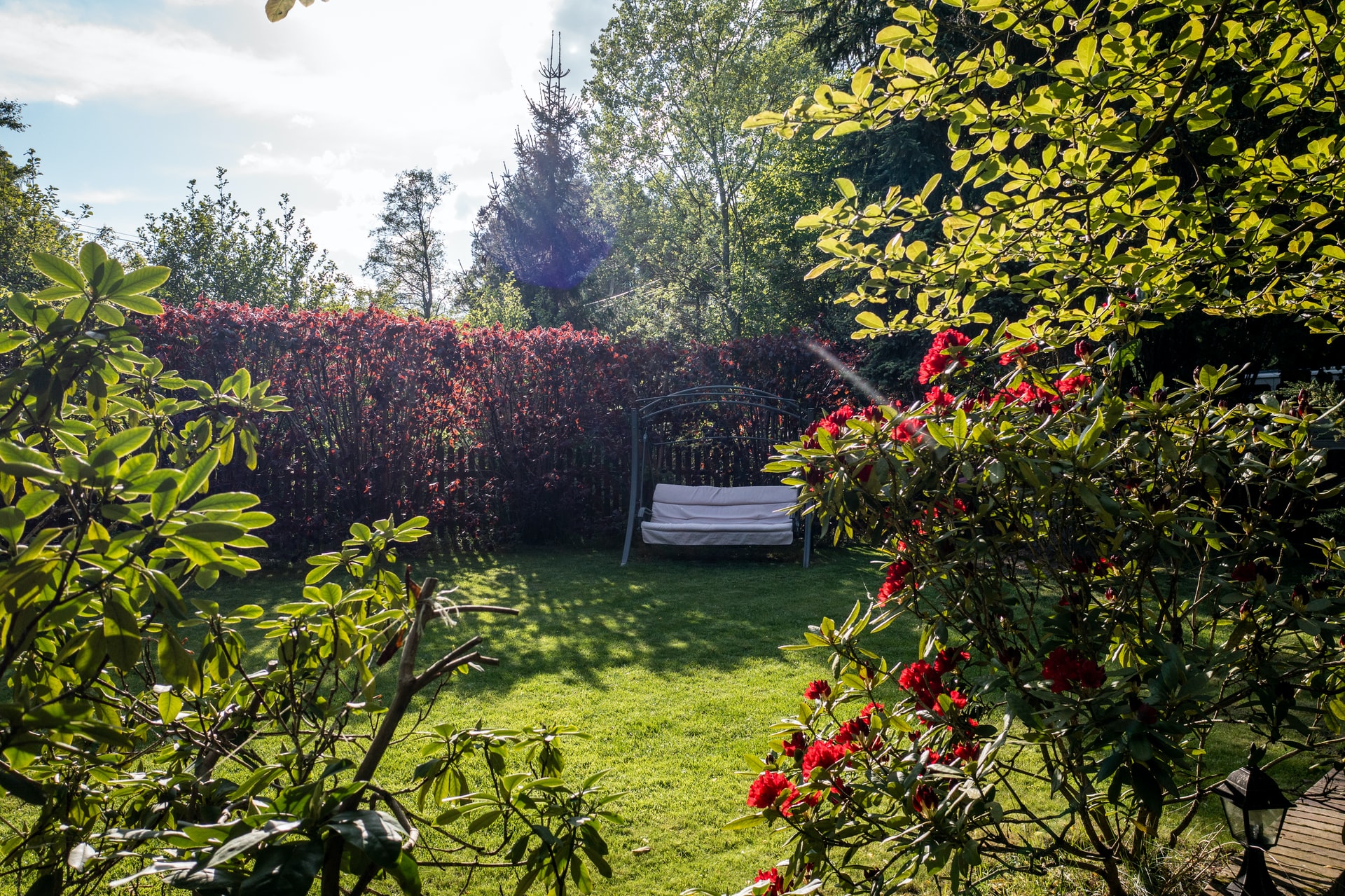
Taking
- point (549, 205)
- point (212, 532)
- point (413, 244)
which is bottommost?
point (212, 532)

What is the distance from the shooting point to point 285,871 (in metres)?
0.76

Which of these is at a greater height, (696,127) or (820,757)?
(696,127)

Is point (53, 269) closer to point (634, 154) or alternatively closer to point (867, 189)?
point (867, 189)

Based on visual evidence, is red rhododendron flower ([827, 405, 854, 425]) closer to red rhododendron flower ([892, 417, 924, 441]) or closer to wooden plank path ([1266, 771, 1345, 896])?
red rhododendron flower ([892, 417, 924, 441])

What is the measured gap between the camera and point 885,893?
5.21 feet

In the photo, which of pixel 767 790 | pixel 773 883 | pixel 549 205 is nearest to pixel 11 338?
pixel 767 790

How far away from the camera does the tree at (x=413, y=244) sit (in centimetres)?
3684

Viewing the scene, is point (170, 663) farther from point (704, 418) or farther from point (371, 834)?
point (704, 418)

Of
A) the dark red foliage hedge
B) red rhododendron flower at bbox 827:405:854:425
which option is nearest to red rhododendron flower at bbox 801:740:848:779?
red rhododendron flower at bbox 827:405:854:425

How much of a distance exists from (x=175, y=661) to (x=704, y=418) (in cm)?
821

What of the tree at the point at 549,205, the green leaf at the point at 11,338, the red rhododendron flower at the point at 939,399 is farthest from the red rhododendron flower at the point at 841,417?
the tree at the point at 549,205

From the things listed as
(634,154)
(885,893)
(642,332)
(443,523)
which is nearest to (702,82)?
(634,154)

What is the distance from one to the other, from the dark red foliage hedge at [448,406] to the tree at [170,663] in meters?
5.74

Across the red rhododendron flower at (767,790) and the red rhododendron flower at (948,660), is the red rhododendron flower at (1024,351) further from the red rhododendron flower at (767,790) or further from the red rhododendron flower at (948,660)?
the red rhododendron flower at (767,790)
